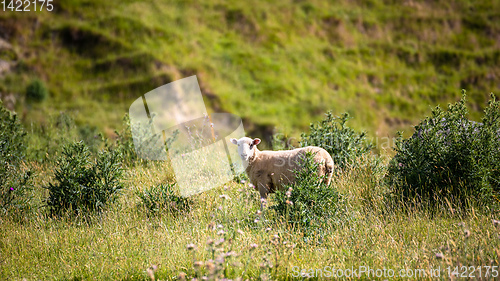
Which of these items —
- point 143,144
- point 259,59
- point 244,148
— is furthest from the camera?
point 259,59

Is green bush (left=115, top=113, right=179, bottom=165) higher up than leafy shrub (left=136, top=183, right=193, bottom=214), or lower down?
higher up

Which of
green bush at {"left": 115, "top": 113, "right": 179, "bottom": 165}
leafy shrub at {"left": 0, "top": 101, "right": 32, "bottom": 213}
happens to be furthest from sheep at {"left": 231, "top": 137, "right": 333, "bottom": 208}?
leafy shrub at {"left": 0, "top": 101, "right": 32, "bottom": 213}

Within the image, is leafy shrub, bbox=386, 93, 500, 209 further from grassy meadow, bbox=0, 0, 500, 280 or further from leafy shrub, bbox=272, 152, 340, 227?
grassy meadow, bbox=0, 0, 500, 280

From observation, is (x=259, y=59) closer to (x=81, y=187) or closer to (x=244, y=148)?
(x=244, y=148)

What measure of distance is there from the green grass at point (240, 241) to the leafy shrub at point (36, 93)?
2154 cm

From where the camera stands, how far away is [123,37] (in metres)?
28.9

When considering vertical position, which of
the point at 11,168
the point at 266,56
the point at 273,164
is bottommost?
the point at 273,164

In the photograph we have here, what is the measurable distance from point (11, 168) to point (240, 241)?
19.4ft

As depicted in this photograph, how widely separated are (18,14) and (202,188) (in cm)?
2987

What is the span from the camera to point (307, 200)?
567 centimetres

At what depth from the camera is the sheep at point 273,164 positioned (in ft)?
20.2

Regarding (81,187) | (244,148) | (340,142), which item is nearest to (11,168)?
(81,187)

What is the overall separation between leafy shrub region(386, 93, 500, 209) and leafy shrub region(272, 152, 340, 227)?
1326 mm

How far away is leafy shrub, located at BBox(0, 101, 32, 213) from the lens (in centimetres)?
670
